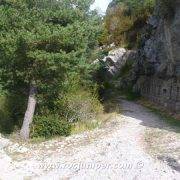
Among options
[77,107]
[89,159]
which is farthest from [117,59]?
[89,159]

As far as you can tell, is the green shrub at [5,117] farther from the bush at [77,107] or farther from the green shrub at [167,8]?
the green shrub at [167,8]

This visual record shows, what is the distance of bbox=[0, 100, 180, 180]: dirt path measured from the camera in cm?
1291

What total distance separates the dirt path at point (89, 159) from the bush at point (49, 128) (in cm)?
82

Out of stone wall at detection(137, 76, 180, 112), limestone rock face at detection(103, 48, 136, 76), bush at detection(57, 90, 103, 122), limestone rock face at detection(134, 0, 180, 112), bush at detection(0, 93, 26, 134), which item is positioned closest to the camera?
bush at detection(57, 90, 103, 122)

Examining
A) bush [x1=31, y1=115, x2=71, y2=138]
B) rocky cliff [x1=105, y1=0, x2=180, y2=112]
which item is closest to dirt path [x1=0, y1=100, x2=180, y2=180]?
bush [x1=31, y1=115, x2=71, y2=138]

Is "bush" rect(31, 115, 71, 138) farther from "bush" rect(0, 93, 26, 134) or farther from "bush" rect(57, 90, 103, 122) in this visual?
"bush" rect(0, 93, 26, 134)

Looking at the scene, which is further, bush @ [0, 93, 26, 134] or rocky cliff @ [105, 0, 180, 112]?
rocky cliff @ [105, 0, 180, 112]

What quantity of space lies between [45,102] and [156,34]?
11.6m

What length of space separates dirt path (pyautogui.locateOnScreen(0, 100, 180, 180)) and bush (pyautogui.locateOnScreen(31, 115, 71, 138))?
824mm

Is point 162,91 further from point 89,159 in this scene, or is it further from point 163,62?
point 89,159

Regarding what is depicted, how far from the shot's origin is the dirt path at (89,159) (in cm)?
1291

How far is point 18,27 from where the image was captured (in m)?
17.7

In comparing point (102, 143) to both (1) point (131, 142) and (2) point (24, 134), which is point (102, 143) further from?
(2) point (24, 134)

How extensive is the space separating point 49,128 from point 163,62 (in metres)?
10.8
